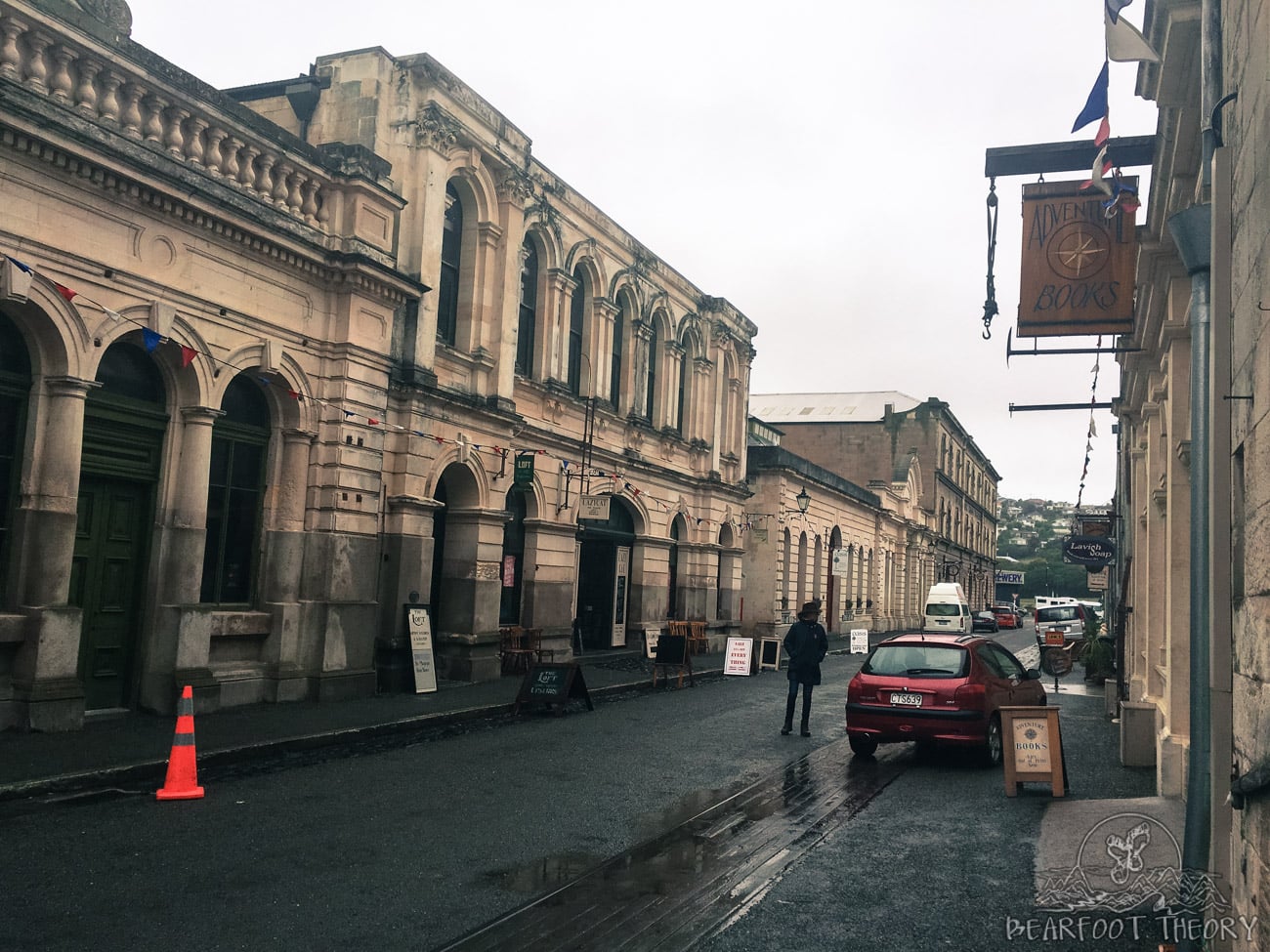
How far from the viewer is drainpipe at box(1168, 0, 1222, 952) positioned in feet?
17.2

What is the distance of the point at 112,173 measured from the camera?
12.0m

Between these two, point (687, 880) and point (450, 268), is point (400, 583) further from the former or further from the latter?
point (687, 880)

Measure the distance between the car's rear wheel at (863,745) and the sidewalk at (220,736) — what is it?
554 cm

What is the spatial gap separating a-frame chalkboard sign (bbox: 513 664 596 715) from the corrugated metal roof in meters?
47.9

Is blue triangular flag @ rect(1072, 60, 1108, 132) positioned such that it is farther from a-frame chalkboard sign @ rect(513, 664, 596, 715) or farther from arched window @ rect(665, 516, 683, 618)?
arched window @ rect(665, 516, 683, 618)

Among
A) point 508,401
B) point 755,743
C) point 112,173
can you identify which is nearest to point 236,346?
point 112,173

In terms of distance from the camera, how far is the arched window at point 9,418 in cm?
1138

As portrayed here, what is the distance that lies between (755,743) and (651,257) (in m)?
16.1

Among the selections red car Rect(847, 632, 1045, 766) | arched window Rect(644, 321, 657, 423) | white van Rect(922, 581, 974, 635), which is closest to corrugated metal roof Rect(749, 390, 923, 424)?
white van Rect(922, 581, 974, 635)

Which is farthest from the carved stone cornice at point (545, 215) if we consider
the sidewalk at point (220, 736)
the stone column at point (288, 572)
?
the sidewalk at point (220, 736)

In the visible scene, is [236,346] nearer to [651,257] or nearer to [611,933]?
[611,933]

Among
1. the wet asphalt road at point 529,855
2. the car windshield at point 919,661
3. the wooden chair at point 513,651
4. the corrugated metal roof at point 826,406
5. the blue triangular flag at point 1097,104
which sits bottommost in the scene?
the wet asphalt road at point 529,855

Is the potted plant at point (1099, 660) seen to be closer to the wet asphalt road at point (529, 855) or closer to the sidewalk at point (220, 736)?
the sidewalk at point (220, 736)

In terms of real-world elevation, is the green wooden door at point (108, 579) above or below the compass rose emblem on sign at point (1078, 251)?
below
